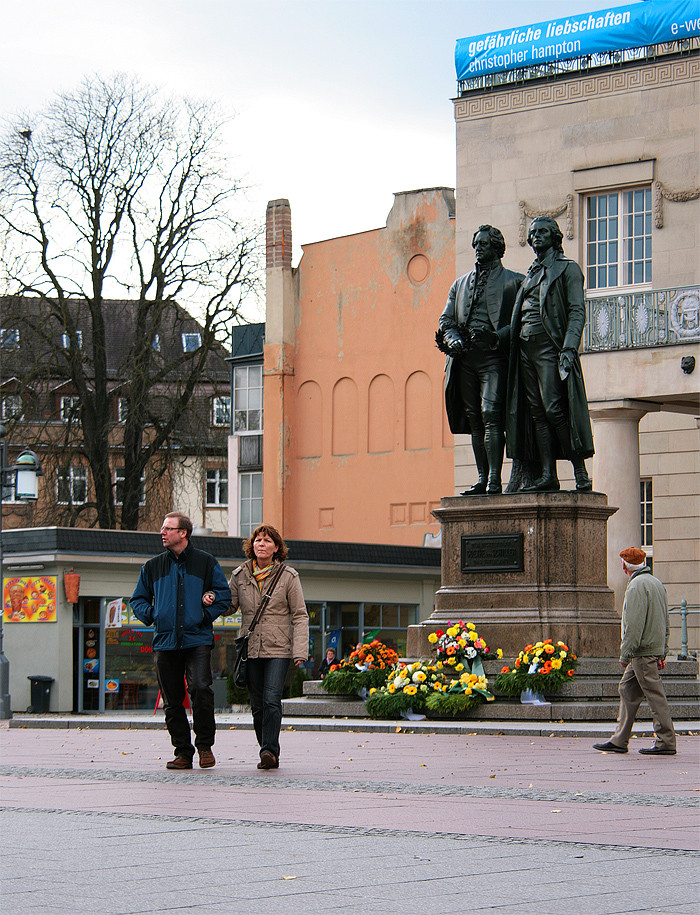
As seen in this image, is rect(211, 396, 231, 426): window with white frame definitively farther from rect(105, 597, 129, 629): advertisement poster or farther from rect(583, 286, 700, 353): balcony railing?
rect(583, 286, 700, 353): balcony railing

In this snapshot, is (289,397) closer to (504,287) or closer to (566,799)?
(504,287)

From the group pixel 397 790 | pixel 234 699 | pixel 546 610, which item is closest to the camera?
pixel 397 790

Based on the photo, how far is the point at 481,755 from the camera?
1283cm

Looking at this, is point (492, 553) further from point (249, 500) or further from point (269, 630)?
point (249, 500)

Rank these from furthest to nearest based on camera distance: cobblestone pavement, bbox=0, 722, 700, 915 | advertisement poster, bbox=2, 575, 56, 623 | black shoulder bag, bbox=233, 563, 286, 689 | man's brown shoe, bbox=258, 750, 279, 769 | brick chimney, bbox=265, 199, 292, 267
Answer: brick chimney, bbox=265, 199, 292, 267, advertisement poster, bbox=2, 575, 56, 623, black shoulder bag, bbox=233, 563, 286, 689, man's brown shoe, bbox=258, 750, 279, 769, cobblestone pavement, bbox=0, 722, 700, 915

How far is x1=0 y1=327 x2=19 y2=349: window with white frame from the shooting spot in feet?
140

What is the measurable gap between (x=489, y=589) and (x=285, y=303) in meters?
29.2

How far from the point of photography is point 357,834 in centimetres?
754

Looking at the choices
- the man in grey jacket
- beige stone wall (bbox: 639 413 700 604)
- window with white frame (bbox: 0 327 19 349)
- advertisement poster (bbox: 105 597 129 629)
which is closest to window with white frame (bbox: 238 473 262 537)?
window with white frame (bbox: 0 327 19 349)

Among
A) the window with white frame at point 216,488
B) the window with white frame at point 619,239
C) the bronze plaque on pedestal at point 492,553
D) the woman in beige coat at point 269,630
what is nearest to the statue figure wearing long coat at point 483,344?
the bronze plaque on pedestal at point 492,553

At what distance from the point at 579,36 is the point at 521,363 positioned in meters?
17.1

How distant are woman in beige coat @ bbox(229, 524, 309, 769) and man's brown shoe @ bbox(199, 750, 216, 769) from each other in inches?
14.6

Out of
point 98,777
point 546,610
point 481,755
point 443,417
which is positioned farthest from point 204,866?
point 443,417

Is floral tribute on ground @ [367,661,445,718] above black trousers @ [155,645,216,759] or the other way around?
the other way around
